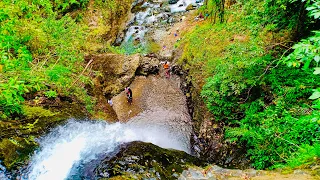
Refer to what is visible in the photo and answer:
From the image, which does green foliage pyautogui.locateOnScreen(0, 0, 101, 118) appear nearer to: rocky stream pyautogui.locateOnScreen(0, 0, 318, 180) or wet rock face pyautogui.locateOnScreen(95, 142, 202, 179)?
rocky stream pyautogui.locateOnScreen(0, 0, 318, 180)

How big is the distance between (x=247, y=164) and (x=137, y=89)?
340 inches

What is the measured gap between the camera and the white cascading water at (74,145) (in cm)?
568

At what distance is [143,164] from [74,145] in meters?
2.51

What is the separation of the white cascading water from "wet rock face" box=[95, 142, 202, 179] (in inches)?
30.3

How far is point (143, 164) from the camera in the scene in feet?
18.3

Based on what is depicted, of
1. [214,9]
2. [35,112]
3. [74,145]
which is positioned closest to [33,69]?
[35,112]

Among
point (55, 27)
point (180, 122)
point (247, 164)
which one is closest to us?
point (247, 164)

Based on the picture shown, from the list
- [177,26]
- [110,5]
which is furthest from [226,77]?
[110,5]

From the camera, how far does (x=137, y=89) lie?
1349 centimetres

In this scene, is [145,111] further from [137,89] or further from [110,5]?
[110,5]

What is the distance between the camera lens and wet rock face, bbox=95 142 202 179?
5.15m

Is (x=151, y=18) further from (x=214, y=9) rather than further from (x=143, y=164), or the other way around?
(x=143, y=164)

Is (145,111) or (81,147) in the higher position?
(81,147)

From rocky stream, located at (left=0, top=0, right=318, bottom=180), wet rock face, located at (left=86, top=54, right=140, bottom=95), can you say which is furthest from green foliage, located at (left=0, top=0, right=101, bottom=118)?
wet rock face, located at (left=86, top=54, right=140, bottom=95)
